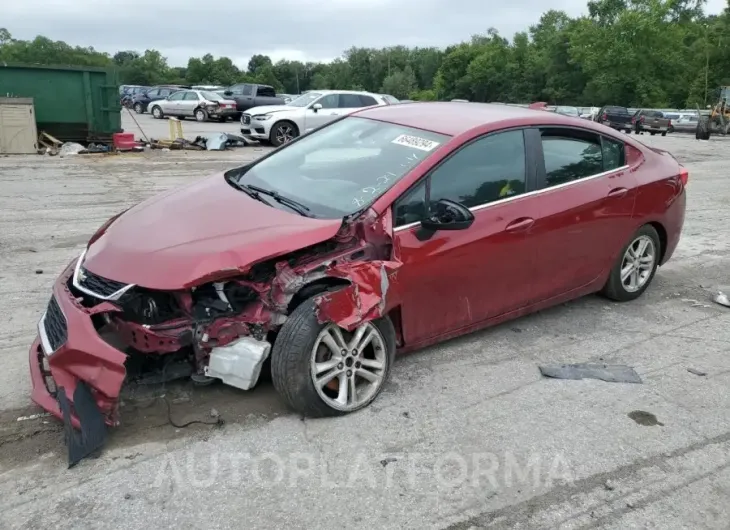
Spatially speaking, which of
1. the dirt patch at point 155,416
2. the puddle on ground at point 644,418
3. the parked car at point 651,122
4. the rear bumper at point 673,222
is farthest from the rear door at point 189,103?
the puddle on ground at point 644,418

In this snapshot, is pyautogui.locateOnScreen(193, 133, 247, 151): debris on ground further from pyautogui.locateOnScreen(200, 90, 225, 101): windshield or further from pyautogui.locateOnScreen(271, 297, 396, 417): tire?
pyautogui.locateOnScreen(271, 297, 396, 417): tire

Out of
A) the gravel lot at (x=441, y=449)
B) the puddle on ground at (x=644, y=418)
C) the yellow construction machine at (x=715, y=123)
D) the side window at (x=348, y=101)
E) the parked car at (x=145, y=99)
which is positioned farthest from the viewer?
the parked car at (x=145, y=99)

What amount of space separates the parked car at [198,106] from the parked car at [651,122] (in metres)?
20.4

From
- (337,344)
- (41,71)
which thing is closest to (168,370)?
(337,344)

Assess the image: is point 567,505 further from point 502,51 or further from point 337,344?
point 502,51

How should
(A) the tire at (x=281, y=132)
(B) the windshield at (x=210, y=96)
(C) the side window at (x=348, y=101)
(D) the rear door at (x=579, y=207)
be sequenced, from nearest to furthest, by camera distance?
1. (D) the rear door at (x=579, y=207)
2. (A) the tire at (x=281, y=132)
3. (C) the side window at (x=348, y=101)
4. (B) the windshield at (x=210, y=96)

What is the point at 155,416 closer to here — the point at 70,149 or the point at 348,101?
the point at 70,149

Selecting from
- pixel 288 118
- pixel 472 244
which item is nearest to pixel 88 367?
pixel 472 244

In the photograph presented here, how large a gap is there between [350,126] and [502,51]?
8538 centimetres

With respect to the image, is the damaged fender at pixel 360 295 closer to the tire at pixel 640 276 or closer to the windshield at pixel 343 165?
the windshield at pixel 343 165

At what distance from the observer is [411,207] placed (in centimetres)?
377

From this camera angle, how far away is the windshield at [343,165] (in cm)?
387

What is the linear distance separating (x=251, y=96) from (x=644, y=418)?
28047mm

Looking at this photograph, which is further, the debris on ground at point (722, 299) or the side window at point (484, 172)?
the debris on ground at point (722, 299)
